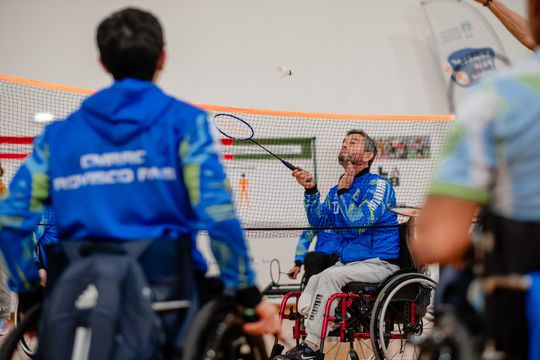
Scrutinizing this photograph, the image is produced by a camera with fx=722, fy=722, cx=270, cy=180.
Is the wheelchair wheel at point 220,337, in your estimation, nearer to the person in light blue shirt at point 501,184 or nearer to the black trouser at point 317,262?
the person in light blue shirt at point 501,184

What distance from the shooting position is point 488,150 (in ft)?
4.42

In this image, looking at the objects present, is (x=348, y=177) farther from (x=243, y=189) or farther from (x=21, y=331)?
(x=21, y=331)

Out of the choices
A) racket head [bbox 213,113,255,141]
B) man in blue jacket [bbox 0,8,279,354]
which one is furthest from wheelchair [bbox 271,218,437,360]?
man in blue jacket [bbox 0,8,279,354]

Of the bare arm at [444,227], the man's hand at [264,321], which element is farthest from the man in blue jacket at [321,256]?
the bare arm at [444,227]

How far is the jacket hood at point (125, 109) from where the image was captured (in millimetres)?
1771

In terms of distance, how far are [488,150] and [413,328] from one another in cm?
307

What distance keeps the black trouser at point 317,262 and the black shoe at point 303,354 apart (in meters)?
0.64

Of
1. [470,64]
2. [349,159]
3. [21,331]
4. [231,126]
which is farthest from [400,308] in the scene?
[470,64]

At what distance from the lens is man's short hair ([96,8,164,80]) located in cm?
183

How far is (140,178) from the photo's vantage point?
1749 millimetres

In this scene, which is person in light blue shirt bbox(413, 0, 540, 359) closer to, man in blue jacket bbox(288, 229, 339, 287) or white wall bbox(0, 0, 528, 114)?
man in blue jacket bbox(288, 229, 339, 287)

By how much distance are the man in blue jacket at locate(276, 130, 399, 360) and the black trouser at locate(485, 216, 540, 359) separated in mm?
2798

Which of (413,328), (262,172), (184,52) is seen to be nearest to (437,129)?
(262,172)

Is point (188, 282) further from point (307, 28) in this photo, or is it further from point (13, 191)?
point (307, 28)
